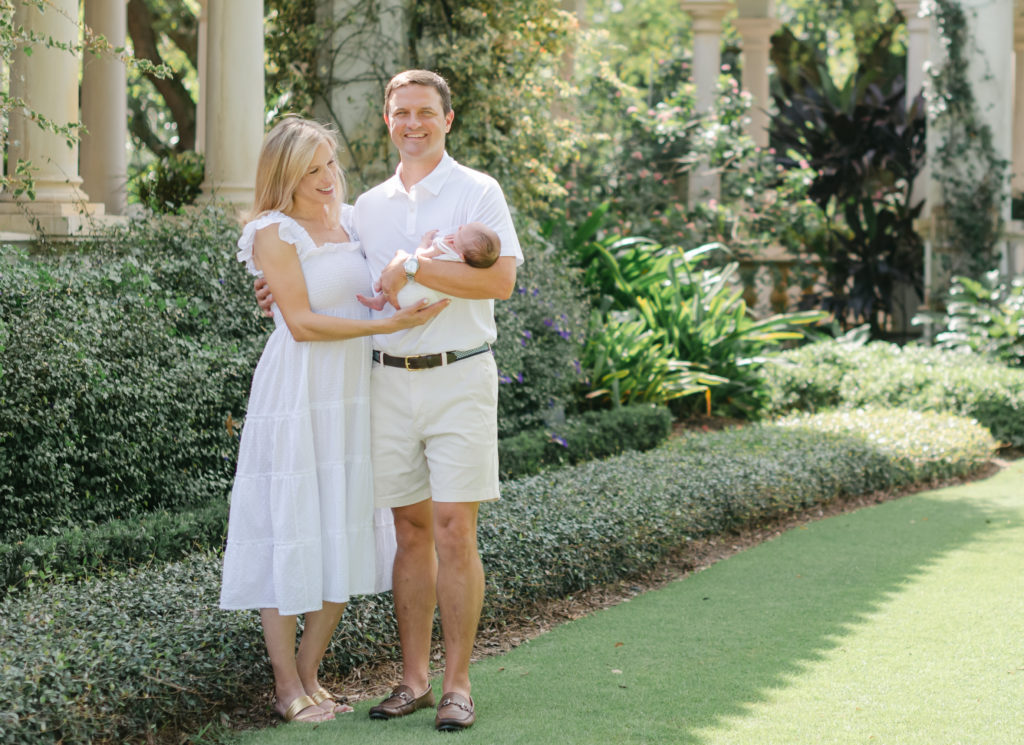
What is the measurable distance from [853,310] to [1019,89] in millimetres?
5611

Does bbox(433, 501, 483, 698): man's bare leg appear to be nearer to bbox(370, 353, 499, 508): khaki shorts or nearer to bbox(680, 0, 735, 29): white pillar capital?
bbox(370, 353, 499, 508): khaki shorts

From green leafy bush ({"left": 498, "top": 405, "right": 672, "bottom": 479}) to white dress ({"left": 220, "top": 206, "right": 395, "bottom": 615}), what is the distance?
332 cm

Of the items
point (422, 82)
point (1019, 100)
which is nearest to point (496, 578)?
point (422, 82)

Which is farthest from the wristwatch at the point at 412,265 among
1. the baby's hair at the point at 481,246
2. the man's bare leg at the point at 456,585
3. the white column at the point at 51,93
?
the white column at the point at 51,93

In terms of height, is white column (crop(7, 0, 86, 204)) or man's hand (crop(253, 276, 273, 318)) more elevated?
white column (crop(7, 0, 86, 204))

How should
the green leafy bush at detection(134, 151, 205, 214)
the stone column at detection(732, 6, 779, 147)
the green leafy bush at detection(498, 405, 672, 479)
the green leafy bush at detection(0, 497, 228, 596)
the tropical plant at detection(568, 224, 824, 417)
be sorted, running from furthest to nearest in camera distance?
1. the stone column at detection(732, 6, 779, 147)
2. the green leafy bush at detection(134, 151, 205, 214)
3. the tropical plant at detection(568, 224, 824, 417)
4. the green leafy bush at detection(498, 405, 672, 479)
5. the green leafy bush at detection(0, 497, 228, 596)

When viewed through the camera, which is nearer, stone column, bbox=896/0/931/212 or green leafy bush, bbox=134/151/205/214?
green leafy bush, bbox=134/151/205/214

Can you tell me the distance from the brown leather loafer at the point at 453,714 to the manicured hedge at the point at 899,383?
273 inches

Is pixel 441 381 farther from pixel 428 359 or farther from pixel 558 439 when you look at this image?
pixel 558 439

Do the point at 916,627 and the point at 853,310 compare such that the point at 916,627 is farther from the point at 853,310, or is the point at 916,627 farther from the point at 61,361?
the point at 853,310

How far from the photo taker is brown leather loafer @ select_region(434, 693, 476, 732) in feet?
11.1

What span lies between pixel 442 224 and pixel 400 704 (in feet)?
4.74

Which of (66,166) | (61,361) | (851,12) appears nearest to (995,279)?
(66,166)

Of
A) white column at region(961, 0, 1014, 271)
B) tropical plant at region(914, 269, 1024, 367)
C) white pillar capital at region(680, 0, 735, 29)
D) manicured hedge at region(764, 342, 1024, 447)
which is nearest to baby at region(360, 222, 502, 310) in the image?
manicured hedge at region(764, 342, 1024, 447)
